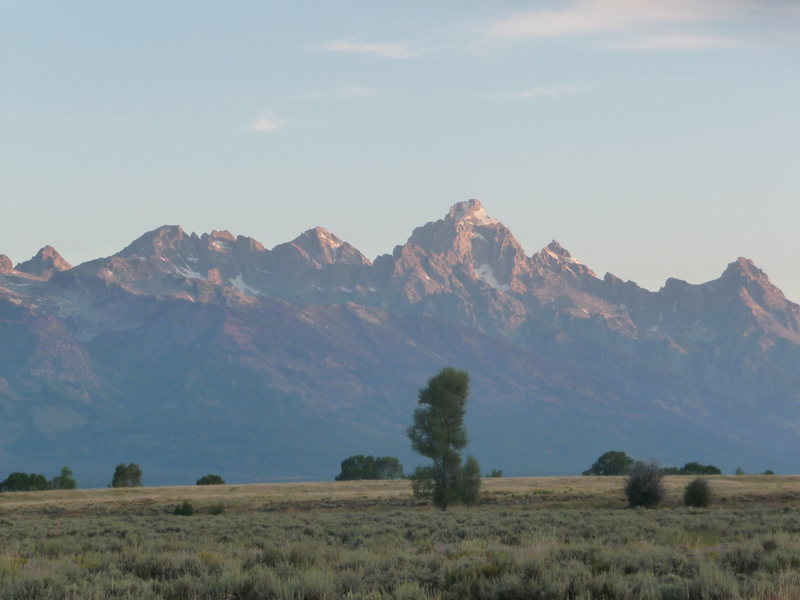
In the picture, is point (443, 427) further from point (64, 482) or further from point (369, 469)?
point (369, 469)

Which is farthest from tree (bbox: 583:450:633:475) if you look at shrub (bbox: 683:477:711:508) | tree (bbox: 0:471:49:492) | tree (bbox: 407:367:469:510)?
shrub (bbox: 683:477:711:508)

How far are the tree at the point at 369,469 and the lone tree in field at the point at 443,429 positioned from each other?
97423mm

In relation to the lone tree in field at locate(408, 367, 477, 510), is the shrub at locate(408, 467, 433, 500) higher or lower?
lower

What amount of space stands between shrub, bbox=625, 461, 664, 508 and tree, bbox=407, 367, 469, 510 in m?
13.7

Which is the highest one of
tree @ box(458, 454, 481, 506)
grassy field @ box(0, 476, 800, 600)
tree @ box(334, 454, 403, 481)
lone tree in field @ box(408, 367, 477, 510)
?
tree @ box(334, 454, 403, 481)

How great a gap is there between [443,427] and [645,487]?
17772 millimetres

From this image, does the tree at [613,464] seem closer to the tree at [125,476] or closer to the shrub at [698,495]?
the tree at [125,476]

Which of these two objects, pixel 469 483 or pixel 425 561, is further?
pixel 469 483

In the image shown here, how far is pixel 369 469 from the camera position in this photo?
7131 inches

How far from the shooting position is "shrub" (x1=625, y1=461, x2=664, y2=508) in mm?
63031

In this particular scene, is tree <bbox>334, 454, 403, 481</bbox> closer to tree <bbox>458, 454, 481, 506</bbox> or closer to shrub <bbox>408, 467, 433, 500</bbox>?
shrub <bbox>408, 467, 433, 500</bbox>

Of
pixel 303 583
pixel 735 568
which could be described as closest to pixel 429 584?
pixel 303 583

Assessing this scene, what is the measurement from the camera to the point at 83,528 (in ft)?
149

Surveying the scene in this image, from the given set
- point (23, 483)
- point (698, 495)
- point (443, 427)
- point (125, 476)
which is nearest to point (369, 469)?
point (125, 476)
